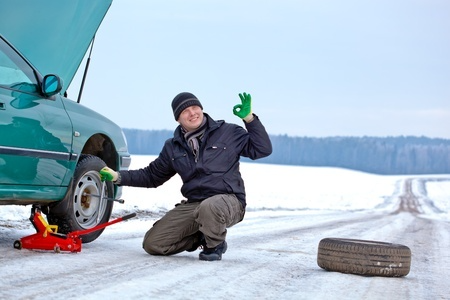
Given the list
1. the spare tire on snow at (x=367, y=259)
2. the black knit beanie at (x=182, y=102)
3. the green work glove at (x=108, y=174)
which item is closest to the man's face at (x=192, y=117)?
the black knit beanie at (x=182, y=102)

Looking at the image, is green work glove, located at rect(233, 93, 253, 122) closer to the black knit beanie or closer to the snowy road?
the black knit beanie

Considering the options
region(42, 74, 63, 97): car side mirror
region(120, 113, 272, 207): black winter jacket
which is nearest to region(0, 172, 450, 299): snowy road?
region(120, 113, 272, 207): black winter jacket

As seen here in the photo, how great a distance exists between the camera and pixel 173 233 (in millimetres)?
6453

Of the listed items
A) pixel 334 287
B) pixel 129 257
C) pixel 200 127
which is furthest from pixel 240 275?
pixel 200 127

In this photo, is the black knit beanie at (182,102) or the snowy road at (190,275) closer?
the snowy road at (190,275)

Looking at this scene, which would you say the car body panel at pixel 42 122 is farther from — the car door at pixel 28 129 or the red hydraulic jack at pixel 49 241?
the red hydraulic jack at pixel 49 241

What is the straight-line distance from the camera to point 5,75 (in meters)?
6.12

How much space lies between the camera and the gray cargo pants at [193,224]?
6.19 metres

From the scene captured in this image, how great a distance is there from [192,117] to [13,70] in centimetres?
140

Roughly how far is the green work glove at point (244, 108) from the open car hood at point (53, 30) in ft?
7.14

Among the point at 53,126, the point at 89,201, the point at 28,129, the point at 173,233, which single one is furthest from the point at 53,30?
the point at 173,233

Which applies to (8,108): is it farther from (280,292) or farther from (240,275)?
(280,292)

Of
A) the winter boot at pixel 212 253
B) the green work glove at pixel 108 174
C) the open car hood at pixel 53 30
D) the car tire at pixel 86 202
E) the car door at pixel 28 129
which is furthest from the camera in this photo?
the open car hood at pixel 53 30

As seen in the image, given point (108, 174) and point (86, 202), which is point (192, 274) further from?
point (86, 202)
